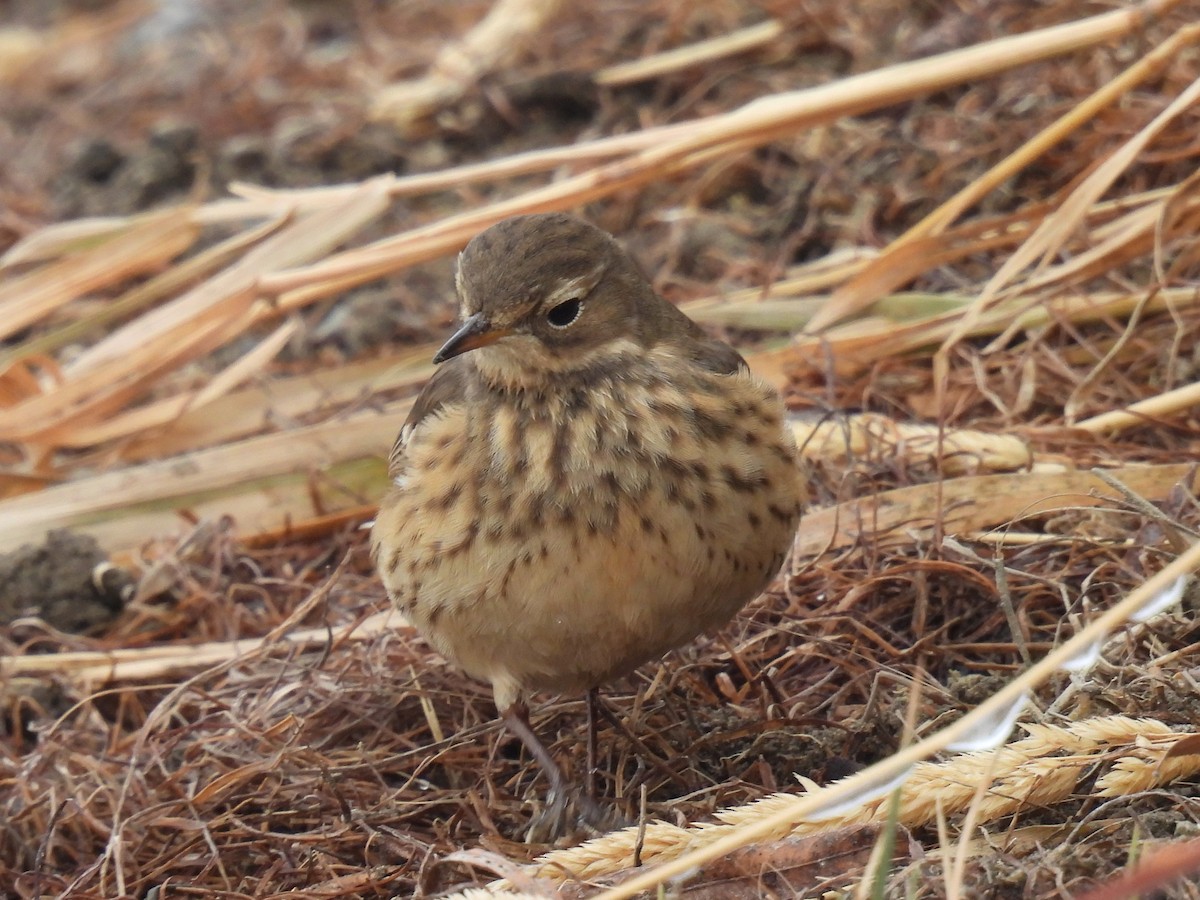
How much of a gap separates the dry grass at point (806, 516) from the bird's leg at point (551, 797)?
0.11 m

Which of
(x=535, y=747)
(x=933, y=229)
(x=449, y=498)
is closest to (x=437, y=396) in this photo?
(x=449, y=498)

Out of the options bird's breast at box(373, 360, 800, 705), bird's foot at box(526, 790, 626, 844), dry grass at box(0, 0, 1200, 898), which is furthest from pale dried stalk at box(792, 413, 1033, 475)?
bird's foot at box(526, 790, 626, 844)

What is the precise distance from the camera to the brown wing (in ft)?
11.6

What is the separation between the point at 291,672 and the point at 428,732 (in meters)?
0.44

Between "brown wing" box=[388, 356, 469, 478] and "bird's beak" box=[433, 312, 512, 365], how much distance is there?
22 cm

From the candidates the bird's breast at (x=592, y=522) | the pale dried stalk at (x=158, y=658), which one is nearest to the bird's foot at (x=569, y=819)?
the bird's breast at (x=592, y=522)

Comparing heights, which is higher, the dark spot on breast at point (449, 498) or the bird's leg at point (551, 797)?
the dark spot on breast at point (449, 498)

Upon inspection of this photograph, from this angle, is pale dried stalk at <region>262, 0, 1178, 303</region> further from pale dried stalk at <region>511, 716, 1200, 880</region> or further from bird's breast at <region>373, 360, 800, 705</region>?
pale dried stalk at <region>511, 716, 1200, 880</region>

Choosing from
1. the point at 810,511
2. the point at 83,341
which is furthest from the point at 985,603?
the point at 83,341

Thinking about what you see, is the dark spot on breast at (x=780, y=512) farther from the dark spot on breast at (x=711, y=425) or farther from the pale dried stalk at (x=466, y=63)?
the pale dried stalk at (x=466, y=63)

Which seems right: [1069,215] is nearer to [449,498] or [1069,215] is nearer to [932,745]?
[449,498]

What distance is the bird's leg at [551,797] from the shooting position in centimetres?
345

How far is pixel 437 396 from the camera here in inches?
142

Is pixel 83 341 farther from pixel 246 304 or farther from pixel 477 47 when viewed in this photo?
pixel 477 47
